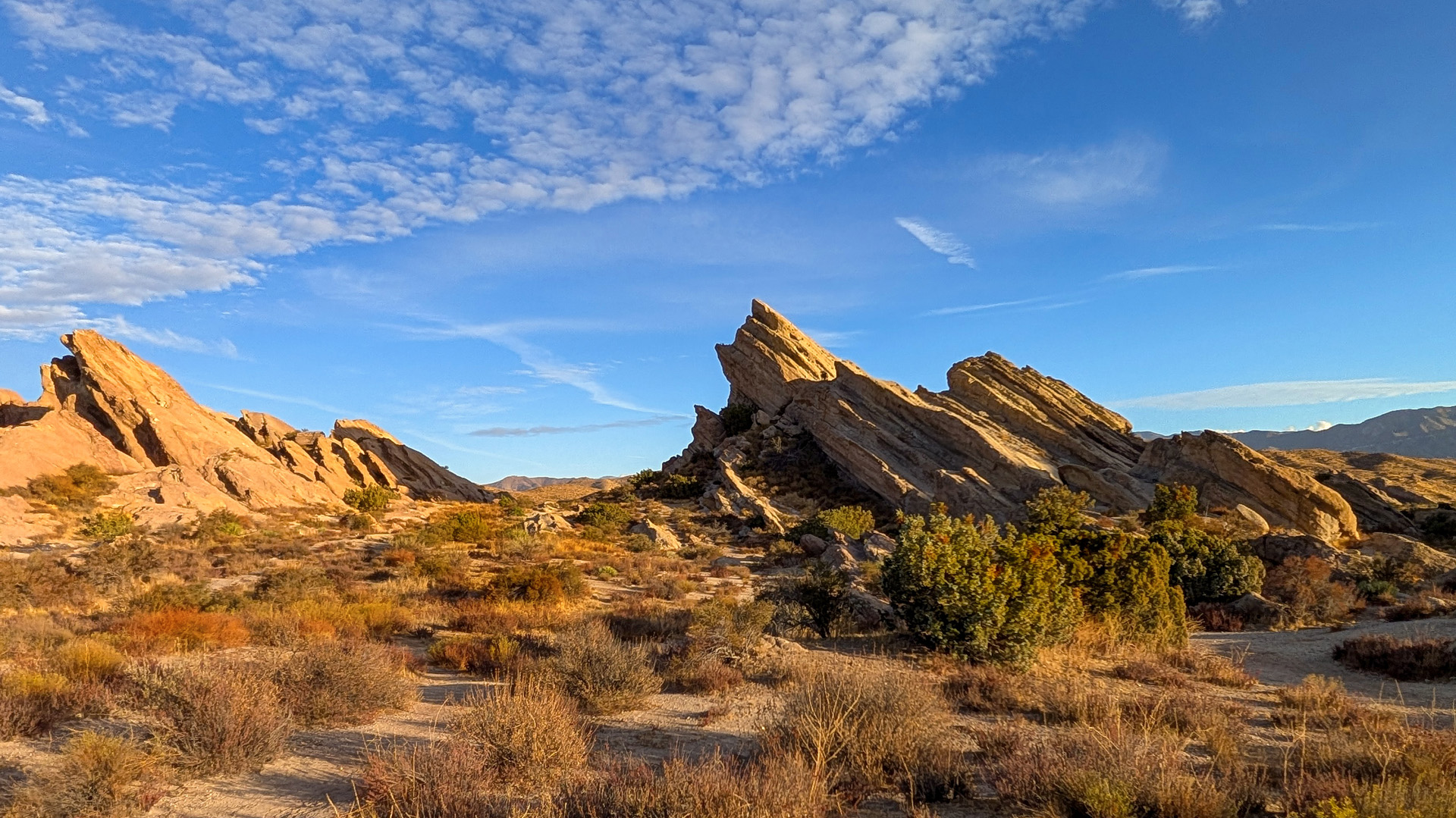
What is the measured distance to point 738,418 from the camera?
5450cm

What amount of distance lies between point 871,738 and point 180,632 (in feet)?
37.4

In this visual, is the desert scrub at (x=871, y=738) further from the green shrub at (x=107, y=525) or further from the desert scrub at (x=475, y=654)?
the green shrub at (x=107, y=525)

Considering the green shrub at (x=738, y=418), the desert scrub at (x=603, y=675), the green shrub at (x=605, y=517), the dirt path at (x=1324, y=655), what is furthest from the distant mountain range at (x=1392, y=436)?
the desert scrub at (x=603, y=675)

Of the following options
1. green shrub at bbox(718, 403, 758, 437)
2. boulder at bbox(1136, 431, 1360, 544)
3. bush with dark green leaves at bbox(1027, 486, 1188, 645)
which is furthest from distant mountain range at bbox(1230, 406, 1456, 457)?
bush with dark green leaves at bbox(1027, 486, 1188, 645)

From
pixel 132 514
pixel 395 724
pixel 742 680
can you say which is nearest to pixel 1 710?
pixel 395 724

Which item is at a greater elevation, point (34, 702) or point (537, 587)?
point (537, 587)

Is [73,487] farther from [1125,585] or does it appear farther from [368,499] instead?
[1125,585]

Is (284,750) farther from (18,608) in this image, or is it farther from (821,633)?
(18,608)

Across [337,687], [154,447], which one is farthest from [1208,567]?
[154,447]

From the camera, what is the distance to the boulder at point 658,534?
29.9 m

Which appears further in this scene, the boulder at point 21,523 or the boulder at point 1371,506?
the boulder at point 1371,506

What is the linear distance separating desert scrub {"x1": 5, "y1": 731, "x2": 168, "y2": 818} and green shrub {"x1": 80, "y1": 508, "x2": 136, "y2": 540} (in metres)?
24.8

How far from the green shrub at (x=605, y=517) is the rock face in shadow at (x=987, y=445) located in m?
5.59

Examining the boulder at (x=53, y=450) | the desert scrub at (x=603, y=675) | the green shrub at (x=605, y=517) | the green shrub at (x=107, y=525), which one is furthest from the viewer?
the green shrub at (x=605, y=517)
